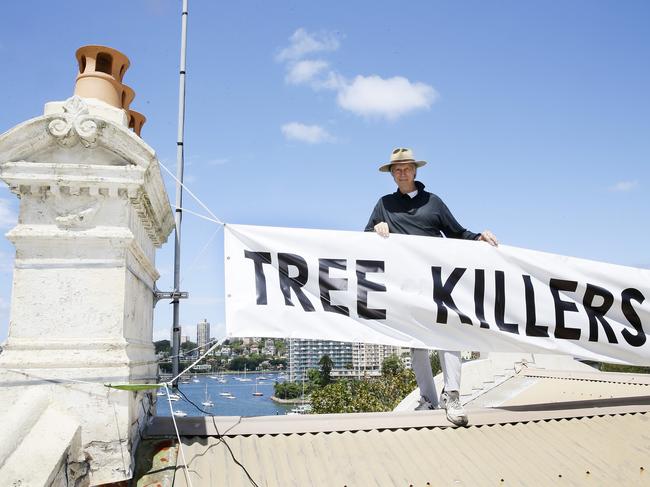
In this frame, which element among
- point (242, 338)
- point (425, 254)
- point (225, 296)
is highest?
point (425, 254)

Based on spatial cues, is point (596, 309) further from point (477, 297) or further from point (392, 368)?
point (392, 368)

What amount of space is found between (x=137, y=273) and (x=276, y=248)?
46.0 inches

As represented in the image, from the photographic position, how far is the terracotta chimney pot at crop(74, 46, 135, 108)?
3990 mm

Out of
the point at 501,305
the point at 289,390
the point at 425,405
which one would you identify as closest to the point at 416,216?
the point at 501,305

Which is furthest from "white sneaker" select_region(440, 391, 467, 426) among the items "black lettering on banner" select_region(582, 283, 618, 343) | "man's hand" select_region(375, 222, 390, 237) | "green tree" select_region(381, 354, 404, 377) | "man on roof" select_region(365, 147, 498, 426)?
"green tree" select_region(381, 354, 404, 377)

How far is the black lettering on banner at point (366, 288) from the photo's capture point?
464 centimetres

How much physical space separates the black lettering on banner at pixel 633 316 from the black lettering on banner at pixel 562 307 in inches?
23.4

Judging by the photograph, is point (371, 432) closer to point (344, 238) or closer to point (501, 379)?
point (344, 238)

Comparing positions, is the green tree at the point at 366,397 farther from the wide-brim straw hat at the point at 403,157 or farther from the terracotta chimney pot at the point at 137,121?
the terracotta chimney pot at the point at 137,121

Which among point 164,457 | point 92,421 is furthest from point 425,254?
point 92,421

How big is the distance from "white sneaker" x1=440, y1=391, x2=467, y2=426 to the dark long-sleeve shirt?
154 centimetres

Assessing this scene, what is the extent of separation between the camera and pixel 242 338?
4090 mm

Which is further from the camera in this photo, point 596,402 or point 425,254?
point 596,402

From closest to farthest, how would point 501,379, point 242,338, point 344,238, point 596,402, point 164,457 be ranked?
point 164,457 → point 242,338 → point 344,238 → point 596,402 → point 501,379
